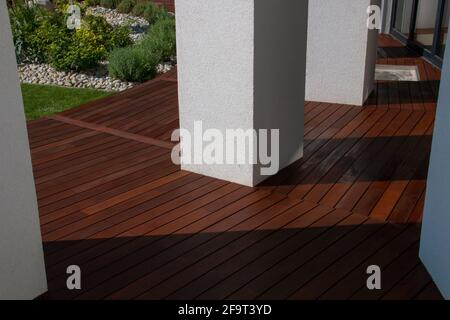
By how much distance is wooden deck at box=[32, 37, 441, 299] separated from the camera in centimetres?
317

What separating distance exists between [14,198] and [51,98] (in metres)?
5.15

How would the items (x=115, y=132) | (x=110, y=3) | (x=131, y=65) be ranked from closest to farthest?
(x=115, y=132) → (x=131, y=65) → (x=110, y=3)

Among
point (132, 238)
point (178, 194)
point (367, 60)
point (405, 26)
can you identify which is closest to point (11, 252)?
point (132, 238)

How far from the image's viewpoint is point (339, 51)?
22.2ft

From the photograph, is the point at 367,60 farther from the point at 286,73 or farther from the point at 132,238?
the point at 132,238

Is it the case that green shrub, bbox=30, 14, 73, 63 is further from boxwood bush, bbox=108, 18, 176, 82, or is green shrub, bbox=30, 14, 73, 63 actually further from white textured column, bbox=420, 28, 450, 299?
white textured column, bbox=420, 28, 450, 299

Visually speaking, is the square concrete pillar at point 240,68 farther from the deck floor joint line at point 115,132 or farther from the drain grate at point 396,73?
the drain grate at point 396,73

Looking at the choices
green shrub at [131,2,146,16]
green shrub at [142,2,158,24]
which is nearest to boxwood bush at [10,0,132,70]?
green shrub at [142,2,158,24]

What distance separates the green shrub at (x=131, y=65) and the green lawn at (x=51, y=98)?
0.56 meters

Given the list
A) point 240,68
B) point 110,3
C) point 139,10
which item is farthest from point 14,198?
point 110,3

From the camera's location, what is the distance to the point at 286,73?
459cm

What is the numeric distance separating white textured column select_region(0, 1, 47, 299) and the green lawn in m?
4.21

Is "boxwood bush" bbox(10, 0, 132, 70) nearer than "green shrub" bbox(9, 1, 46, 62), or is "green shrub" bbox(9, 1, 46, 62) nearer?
"boxwood bush" bbox(10, 0, 132, 70)

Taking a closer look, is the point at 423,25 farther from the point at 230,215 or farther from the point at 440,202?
the point at 440,202
